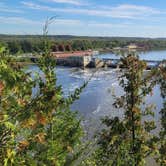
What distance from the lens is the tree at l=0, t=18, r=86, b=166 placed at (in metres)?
3.87

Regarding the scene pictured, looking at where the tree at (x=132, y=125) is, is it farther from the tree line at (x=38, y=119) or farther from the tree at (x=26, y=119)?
the tree at (x=26, y=119)

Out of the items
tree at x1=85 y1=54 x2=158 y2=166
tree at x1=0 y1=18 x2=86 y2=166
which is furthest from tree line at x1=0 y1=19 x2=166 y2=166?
tree at x1=85 y1=54 x2=158 y2=166

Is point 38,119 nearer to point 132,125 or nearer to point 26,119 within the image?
point 26,119

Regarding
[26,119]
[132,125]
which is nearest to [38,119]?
[26,119]

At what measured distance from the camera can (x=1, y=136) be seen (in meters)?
4.07

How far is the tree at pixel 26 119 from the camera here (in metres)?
3.87

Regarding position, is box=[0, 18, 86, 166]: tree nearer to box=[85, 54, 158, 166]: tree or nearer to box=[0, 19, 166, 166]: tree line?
box=[0, 19, 166, 166]: tree line

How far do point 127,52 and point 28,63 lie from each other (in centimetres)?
1264

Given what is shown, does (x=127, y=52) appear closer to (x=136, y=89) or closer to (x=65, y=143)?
(x=136, y=89)

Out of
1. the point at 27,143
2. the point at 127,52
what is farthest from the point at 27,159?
the point at 127,52

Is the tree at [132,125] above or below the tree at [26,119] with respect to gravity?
below

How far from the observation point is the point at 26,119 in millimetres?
3961

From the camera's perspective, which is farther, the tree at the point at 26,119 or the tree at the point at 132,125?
the tree at the point at 132,125

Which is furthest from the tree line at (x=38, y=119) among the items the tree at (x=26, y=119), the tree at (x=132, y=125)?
the tree at (x=132, y=125)
